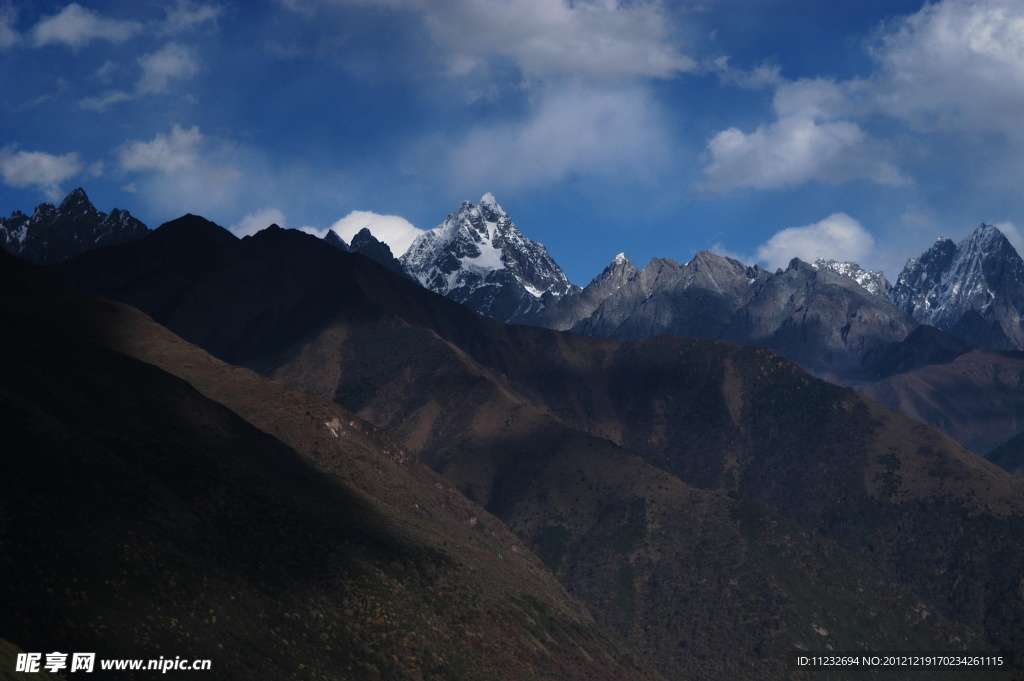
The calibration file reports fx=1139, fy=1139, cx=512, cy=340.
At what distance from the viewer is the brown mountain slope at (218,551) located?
338 feet

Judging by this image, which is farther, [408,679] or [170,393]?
[170,393]

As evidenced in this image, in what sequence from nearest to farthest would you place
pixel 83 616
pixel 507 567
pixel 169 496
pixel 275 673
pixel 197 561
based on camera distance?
pixel 83 616 < pixel 275 673 < pixel 197 561 < pixel 169 496 < pixel 507 567

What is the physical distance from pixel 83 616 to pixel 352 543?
5357 cm

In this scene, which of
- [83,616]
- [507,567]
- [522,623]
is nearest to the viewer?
[83,616]

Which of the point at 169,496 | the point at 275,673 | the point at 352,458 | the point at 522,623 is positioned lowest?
the point at 275,673

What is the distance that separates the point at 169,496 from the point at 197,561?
1411 centimetres

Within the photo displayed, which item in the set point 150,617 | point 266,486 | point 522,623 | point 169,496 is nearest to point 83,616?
point 150,617

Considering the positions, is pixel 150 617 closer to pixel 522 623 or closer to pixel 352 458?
pixel 522 623

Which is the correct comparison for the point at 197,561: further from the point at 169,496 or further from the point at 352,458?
the point at 352,458

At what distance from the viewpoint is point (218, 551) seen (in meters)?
127

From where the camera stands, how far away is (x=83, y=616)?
97.0 m

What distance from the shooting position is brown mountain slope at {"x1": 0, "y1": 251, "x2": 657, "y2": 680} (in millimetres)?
103062

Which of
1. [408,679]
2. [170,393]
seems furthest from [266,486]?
[408,679]

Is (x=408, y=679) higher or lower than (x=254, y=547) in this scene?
lower
